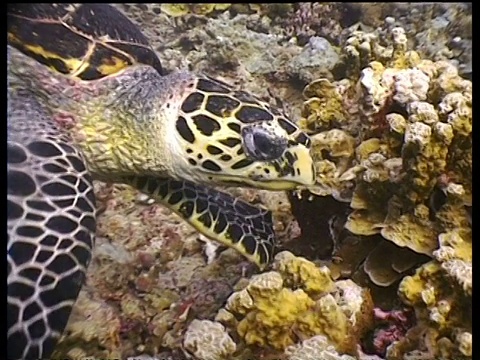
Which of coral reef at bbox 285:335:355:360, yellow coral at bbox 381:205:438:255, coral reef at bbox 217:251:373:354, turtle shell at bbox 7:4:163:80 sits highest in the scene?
turtle shell at bbox 7:4:163:80

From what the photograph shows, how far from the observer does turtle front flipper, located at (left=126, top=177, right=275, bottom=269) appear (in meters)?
1.21

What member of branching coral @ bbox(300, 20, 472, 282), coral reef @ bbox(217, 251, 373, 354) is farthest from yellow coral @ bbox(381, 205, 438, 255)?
coral reef @ bbox(217, 251, 373, 354)

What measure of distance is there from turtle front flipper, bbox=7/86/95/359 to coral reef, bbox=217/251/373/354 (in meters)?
0.33

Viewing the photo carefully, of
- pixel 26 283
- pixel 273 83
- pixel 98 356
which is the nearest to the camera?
pixel 26 283

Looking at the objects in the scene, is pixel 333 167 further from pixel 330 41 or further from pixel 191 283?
pixel 191 283

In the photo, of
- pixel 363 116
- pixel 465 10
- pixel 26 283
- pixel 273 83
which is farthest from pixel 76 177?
pixel 465 10

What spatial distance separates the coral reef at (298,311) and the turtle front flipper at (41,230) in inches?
13.1

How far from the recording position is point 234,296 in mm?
1088

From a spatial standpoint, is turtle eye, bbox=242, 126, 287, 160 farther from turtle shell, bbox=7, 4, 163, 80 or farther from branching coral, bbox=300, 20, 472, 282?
turtle shell, bbox=7, 4, 163, 80

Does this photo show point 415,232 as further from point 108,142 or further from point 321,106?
point 108,142

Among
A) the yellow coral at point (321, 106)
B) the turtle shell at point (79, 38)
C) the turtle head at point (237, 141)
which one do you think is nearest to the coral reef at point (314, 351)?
the turtle head at point (237, 141)

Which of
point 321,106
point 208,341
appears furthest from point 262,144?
point 208,341

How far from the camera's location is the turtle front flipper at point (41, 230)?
0.91 m

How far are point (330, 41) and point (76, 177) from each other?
62 cm
